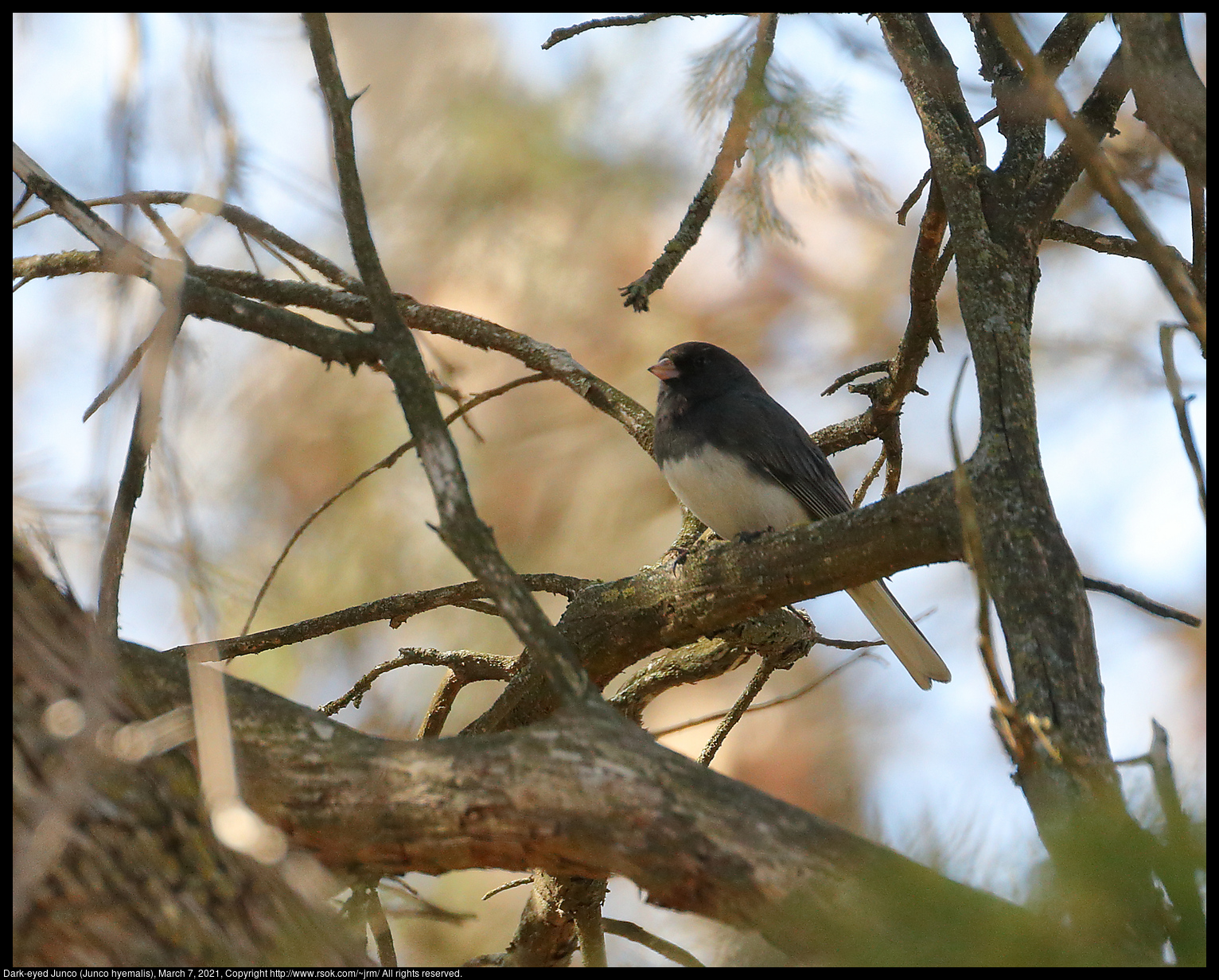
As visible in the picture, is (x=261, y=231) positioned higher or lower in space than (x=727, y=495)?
higher

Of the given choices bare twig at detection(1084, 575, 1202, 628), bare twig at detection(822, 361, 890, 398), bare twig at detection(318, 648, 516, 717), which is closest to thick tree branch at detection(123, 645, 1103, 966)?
bare twig at detection(1084, 575, 1202, 628)

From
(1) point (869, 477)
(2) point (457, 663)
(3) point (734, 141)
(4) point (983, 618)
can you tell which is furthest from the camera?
(1) point (869, 477)

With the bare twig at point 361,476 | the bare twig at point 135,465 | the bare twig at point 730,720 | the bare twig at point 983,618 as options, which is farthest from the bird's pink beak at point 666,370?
the bare twig at point 983,618

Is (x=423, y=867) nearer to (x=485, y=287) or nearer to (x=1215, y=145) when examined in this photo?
(x=1215, y=145)

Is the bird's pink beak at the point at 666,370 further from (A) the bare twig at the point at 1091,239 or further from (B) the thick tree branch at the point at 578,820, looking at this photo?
(B) the thick tree branch at the point at 578,820

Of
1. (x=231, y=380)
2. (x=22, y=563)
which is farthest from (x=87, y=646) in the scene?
(x=231, y=380)

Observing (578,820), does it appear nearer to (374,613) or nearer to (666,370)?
(374,613)

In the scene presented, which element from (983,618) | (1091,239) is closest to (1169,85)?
(983,618)
